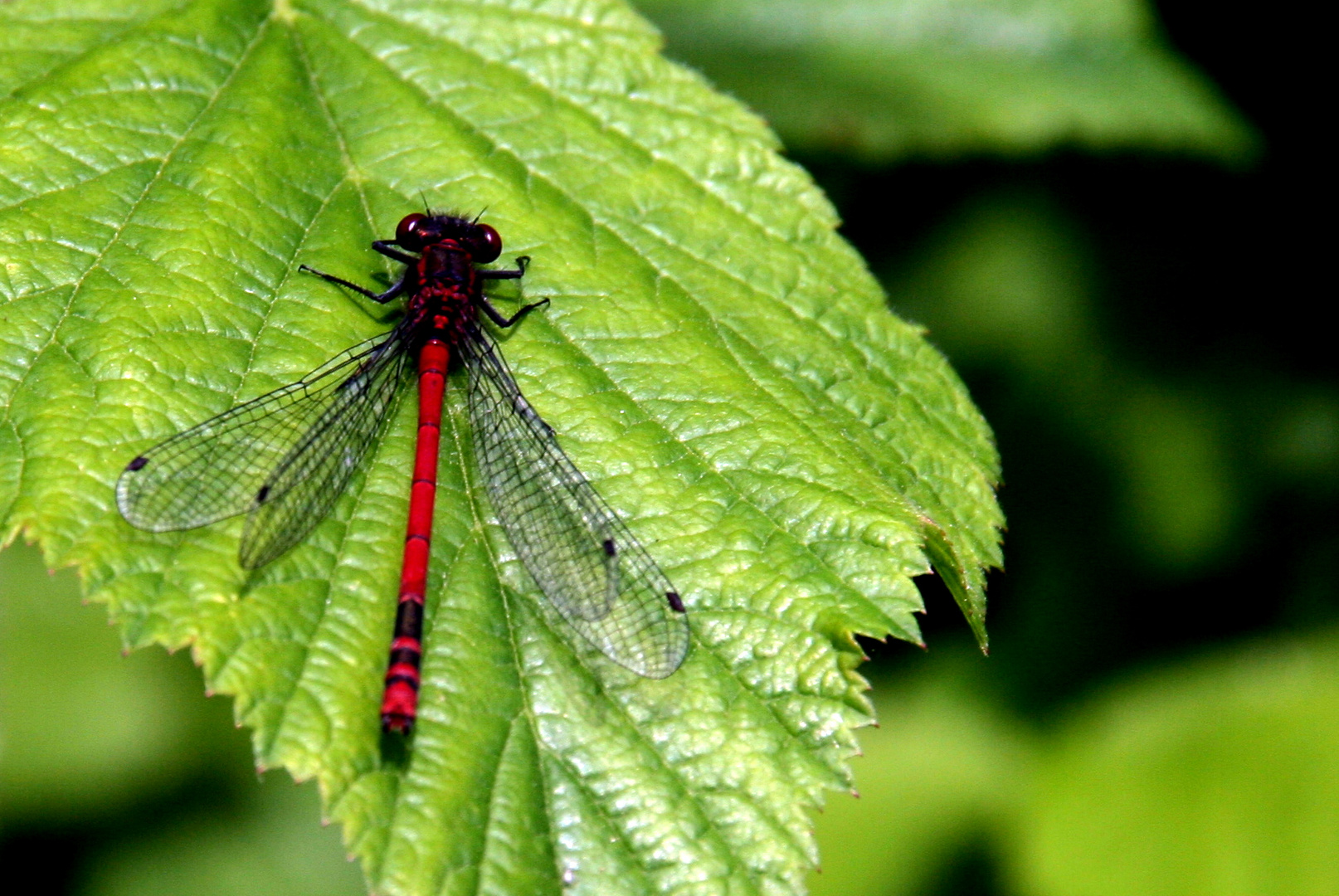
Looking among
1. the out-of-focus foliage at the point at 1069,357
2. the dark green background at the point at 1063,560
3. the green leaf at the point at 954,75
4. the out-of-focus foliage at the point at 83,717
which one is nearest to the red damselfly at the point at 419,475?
the green leaf at the point at 954,75

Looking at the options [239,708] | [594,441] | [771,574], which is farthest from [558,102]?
[239,708]

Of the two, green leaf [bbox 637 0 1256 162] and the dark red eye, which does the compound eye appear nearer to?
the dark red eye

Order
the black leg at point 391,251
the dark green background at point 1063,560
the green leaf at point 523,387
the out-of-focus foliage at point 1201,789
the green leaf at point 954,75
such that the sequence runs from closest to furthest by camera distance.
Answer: the green leaf at point 523,387, the black leg at point 391,251, the out-of-focus foliage at point 1201,789, the green leaf at point 954,75, the dark green background at point 1063,560

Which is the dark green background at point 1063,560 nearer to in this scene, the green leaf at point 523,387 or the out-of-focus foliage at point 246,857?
the out-of-focus foliage at point 246,857

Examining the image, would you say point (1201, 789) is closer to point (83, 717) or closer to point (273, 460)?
point (273, 460)

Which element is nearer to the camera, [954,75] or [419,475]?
[419,475]

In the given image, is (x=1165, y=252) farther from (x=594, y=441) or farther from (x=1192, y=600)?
(x=594, y=441)

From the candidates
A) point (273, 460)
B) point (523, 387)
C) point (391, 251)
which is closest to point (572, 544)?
point (523, 387)
